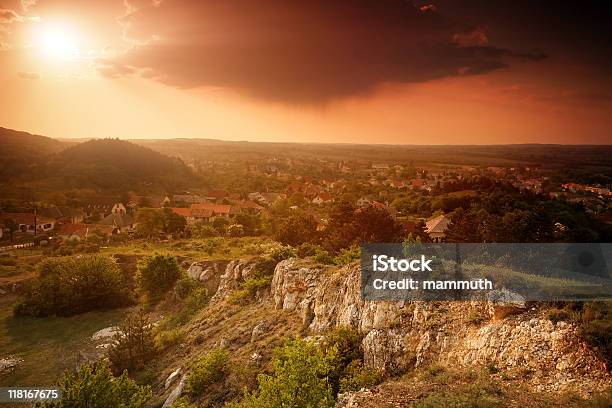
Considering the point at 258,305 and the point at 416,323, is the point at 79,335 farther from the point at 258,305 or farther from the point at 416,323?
the point at 416,323

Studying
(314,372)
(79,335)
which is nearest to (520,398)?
(314,372)

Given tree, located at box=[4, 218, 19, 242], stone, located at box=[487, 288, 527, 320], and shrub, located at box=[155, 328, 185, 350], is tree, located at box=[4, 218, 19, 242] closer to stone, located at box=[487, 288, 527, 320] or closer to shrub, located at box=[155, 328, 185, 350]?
shrub, located at box=[155, 328, 185, 350]

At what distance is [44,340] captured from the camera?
29984 mm

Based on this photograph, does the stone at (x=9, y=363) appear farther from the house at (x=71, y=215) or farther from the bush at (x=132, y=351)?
the house at (x=71, y=215)

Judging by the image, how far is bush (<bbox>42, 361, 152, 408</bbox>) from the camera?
12023mm

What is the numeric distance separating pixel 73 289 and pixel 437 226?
31.4 metres

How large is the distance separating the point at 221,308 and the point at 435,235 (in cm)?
1682

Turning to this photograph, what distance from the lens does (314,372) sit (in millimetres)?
11352

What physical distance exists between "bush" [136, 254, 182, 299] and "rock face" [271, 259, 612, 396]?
21.2m

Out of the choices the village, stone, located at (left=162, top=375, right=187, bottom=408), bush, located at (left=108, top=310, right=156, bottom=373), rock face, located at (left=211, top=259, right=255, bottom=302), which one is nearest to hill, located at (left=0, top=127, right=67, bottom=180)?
the village

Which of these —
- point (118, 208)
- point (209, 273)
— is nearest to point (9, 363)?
point (209, 273)

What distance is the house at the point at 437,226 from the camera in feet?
101

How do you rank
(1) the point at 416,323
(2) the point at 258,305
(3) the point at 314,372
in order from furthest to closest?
(2) the point at 258,305 < (1) the point at 416,323 < (3) the point at 314,372

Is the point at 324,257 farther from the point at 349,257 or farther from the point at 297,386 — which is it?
the point at 297,386
